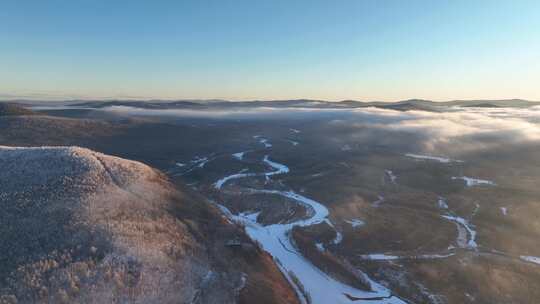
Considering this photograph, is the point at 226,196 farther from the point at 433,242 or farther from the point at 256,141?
the point at 256,141

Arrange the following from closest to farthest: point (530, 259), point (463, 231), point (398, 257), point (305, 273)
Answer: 1. point (305, 273)
2. point (398, 257)
3. point (530, 259)
4. point (463, 231)

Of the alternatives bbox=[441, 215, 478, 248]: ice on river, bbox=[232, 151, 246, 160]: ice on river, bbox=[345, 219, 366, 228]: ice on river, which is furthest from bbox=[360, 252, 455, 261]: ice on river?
bbox=[232, 151, 246, 160]: ice on river

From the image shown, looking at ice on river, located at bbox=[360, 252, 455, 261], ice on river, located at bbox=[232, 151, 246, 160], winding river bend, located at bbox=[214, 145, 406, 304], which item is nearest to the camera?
winding river bend, located at bbox=[214, 145, 406, 304]

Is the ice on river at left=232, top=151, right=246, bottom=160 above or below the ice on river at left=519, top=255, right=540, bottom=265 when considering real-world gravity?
above

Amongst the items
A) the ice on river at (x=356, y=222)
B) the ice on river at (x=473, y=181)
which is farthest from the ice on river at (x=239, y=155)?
the ice on river at (x=356, y=222)

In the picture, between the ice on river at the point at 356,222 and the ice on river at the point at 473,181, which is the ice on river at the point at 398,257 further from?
the ice on river at the point at 473,181

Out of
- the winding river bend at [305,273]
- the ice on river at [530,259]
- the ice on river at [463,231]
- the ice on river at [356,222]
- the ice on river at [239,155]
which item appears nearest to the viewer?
the winding river bend at [305,273]

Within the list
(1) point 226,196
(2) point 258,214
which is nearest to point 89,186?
(2) point 258,214

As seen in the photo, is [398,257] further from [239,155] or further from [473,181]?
[239,155]

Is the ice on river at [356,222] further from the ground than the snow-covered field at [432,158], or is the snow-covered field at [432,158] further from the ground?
the snow-covered field at [432,158]

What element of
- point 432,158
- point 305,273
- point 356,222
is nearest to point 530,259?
point 356,222

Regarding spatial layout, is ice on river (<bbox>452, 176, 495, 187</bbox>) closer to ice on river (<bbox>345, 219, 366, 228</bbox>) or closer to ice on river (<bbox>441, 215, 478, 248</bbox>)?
ice on river (<bbox>441, 215, 478, 248</bbox>)
